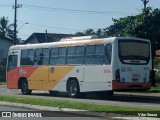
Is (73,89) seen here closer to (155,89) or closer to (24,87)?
(24,87)

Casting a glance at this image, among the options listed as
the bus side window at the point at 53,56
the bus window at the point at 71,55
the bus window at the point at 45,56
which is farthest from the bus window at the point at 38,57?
the bus window at the point at 71,55

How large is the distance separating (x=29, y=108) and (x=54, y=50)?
8.12 meters

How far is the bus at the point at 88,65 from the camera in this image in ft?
71.5

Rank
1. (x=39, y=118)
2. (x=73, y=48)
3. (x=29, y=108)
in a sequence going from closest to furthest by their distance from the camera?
(x=39, y=118), (x=29, y=108), (x=73, y=48)

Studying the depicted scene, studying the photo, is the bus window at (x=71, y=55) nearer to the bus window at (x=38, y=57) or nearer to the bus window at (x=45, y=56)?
the bus window at (x=45, y=56)

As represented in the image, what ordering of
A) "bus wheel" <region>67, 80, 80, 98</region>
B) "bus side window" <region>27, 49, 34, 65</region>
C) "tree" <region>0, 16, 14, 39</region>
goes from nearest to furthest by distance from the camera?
1. "bus wheel" <region>67, 80, 80, 98</region>
2. "bus side window" <region>27, 49, 34, 65</region>
3. "tree" <region>0, 16, 14, 39</region>

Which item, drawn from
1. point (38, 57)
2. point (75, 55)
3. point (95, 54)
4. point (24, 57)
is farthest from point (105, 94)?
point (24, 57)

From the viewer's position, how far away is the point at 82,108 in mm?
16031

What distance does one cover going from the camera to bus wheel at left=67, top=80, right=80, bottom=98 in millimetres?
23875

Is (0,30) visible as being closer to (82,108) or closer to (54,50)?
(54,50)

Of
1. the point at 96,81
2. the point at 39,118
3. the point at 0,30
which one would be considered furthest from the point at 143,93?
the point at 0,30

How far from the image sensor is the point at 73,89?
24.2 m

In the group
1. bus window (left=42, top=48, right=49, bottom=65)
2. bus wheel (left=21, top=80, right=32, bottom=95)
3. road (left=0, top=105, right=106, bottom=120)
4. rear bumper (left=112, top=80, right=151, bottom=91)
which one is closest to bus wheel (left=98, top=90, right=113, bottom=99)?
rear bumper (left=112, top=80, right=151, bottom=91)

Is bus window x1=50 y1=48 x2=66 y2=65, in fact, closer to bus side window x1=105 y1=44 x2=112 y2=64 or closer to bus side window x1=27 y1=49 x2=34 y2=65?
bus side window x1=27 y1=49 x2=34 y2=65
